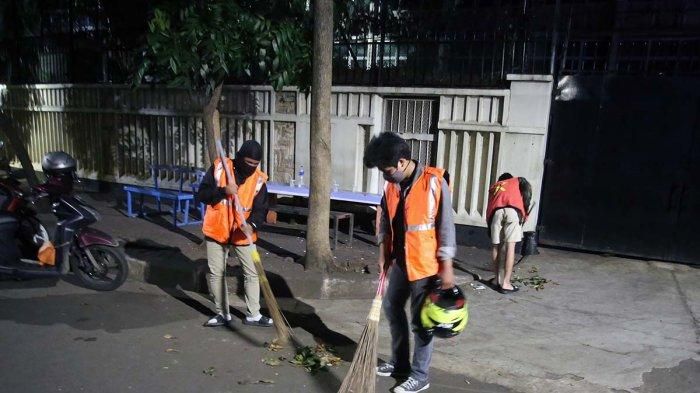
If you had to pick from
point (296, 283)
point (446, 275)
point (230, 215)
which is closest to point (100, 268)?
point (230, 215)

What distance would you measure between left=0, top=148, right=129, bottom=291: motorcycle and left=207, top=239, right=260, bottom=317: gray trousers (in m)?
1.37

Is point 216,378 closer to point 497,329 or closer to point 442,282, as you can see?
point 442,282

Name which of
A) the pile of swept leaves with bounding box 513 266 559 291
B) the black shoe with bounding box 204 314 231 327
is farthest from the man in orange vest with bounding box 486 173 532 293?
the black shoe with bounding box 204 314 231 327

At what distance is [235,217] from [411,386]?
A: 2.02 metres

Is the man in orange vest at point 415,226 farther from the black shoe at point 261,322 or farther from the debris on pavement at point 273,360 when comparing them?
the black shoe at point 261,322

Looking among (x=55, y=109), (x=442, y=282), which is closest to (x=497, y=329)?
(x=442, y=282)

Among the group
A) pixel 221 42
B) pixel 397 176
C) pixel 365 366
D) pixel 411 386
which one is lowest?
pixel 411 386

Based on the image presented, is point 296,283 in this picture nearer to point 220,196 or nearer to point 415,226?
point 220,196

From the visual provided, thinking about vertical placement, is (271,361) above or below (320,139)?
below

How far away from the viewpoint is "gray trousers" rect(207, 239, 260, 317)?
4676 mm

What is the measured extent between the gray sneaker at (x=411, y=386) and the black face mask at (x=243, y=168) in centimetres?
212

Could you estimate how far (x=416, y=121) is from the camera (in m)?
8.12

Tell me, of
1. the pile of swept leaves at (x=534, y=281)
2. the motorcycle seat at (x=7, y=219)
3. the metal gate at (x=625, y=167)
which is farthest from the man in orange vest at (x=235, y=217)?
the metal gate at (x=625, y=167)

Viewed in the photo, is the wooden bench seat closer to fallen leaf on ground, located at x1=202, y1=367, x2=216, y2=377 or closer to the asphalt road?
the asphalt road
